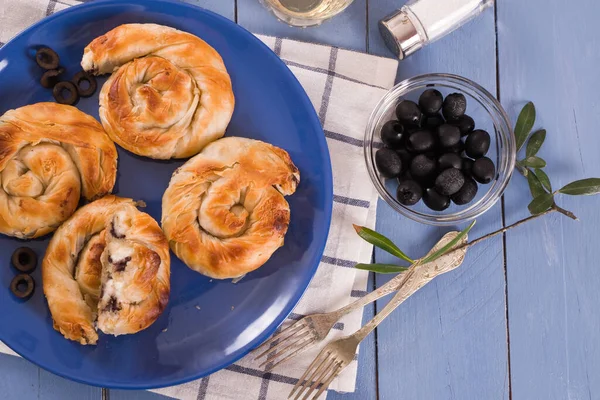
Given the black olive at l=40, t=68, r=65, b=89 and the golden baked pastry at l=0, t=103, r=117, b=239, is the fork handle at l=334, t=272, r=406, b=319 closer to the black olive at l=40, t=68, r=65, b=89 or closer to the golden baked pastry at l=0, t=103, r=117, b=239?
the golden baked pastry at l=0, t=103, r=117, b=239

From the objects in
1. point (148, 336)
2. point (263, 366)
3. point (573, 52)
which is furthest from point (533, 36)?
point (148, 336)

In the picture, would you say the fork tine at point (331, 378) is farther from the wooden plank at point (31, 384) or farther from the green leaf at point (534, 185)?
the green leaf at point (534, 185)

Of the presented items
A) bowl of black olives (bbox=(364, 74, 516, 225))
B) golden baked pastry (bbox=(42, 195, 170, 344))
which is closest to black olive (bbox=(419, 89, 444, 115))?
bowl of black olives (bbox=(364, 74, 516, 225))

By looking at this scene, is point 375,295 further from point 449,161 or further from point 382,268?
point 449,161

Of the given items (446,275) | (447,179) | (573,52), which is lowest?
(446,275)

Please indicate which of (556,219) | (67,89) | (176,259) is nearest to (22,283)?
(176,259)

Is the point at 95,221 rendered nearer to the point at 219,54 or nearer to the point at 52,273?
the point at 52,273

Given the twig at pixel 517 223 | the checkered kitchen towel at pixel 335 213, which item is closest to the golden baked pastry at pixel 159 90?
the checkered kitchen towel at pixel 335 213
